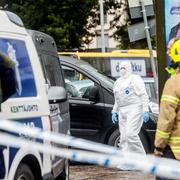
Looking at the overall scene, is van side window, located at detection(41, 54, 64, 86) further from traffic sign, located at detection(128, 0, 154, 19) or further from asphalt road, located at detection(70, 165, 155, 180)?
traffic sign, located at detection(128, 0, 154, 19)

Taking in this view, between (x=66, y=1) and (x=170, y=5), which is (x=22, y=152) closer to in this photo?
(x=170, y=5)

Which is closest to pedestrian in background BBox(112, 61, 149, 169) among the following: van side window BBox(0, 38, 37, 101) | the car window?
the car window

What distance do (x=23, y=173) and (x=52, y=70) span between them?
234 cm

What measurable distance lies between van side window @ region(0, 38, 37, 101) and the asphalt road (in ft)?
12.2

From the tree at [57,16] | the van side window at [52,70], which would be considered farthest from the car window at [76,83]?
the tree at [57,16]

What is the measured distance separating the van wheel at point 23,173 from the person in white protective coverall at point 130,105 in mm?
4377

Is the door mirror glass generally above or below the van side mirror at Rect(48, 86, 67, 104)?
below

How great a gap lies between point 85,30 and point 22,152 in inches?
902

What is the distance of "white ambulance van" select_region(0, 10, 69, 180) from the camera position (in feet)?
16.2

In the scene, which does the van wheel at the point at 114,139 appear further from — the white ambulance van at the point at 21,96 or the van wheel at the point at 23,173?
the van wheel at the point at 23,173

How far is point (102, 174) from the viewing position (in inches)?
375

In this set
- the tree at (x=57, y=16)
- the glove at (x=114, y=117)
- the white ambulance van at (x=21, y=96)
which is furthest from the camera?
the tree at (x=57, y=16)

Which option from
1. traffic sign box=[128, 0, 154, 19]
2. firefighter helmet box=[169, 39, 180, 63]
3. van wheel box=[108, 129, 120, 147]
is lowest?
van wheel box=[108, 129, 120, 147]

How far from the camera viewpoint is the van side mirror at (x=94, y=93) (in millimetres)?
10750
